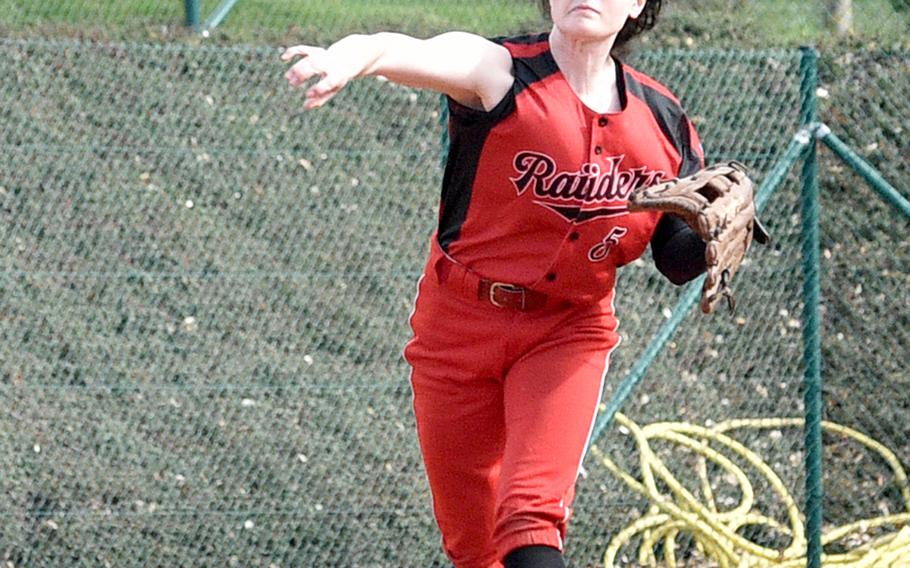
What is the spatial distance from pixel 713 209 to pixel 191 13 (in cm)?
588

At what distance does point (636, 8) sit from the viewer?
11.4 ft

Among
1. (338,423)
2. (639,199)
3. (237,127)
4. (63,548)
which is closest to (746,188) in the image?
(639,199)

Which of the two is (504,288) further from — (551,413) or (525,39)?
(525,39)

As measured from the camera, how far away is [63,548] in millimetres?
5336

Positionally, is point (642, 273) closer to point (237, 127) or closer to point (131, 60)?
point (237, 127)

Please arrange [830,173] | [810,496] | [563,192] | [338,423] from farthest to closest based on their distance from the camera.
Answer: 1. [830,173]
2. [338,423]
3. [810,496]
4. [563,192]

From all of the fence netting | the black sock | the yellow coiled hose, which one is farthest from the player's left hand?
the yellow coiled hose

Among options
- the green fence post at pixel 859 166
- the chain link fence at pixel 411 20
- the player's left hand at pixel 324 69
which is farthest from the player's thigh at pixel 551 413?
the chain link fence at pixel 411 20

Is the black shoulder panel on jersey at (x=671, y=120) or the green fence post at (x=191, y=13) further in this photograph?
the green fence post at (x=191, y=13)

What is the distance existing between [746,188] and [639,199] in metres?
0.43

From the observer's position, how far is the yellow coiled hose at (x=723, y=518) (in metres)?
5.21

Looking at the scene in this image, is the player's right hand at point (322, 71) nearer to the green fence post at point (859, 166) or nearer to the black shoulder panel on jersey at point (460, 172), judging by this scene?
the black shoulder panel on jersey at point (460, 172)

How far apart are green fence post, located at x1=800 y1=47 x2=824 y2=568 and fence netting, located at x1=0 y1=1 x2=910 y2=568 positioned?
14.3 inches

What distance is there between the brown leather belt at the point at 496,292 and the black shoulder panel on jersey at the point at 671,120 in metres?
0.48
